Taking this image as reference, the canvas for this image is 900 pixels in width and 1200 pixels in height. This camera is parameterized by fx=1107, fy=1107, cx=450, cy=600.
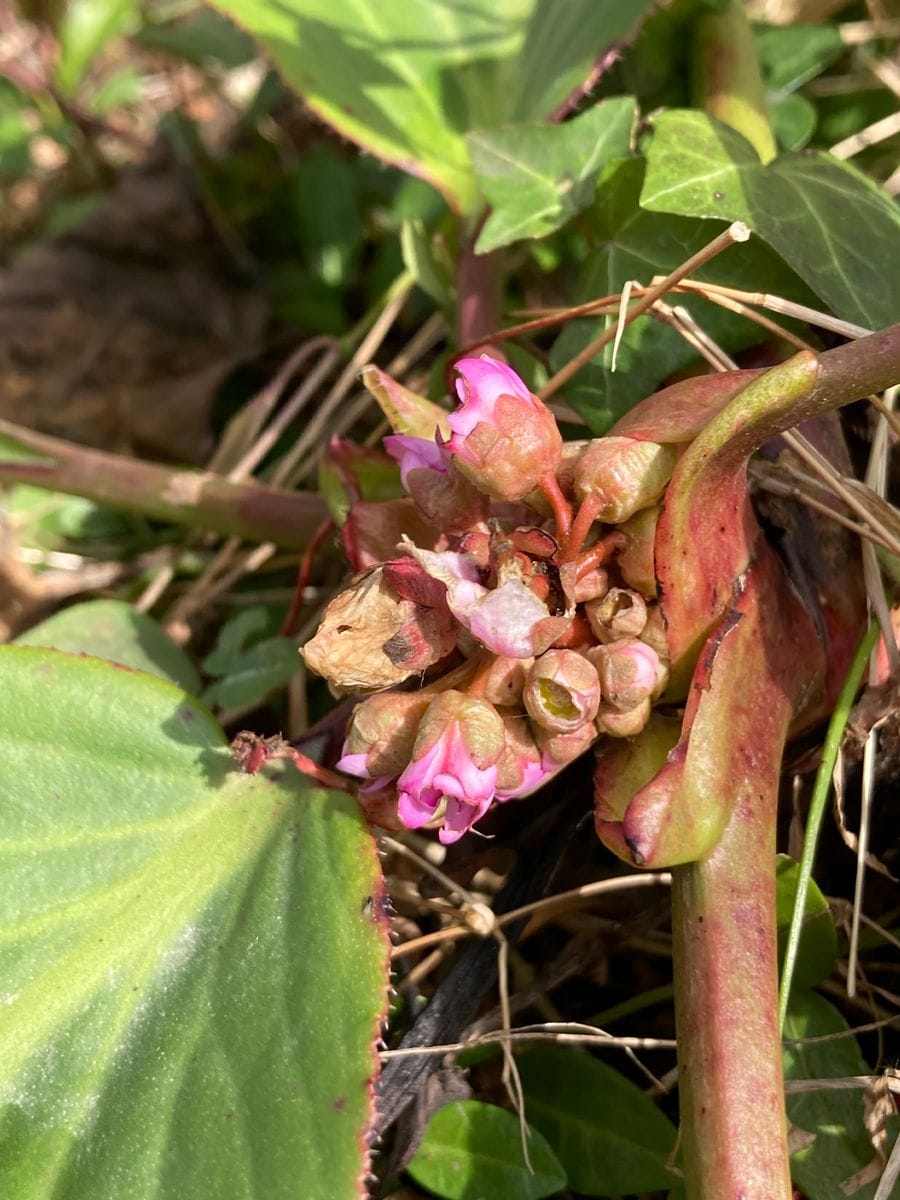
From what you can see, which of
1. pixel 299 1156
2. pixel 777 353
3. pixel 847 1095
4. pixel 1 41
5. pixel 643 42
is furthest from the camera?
pixel 1 41

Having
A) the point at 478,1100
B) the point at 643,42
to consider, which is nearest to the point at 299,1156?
the point at 478,1100

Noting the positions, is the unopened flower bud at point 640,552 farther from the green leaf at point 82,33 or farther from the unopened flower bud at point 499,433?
the green leaf at point 82,33

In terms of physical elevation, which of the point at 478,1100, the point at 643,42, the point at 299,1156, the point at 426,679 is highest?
the point at 643,42

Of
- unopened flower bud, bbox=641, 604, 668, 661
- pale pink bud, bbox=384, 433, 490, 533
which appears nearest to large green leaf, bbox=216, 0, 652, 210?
pale pink bud, bbox=384, 433, 490, 533

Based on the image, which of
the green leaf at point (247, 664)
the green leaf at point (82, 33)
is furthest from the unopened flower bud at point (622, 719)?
the green leaf at point (82, 33)

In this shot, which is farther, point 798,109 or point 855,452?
point 798,109

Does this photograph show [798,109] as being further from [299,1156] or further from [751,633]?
[299,1156]

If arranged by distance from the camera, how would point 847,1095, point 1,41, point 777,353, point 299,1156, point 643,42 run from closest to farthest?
point 299,1156
point 847,1095
point 777,353
point 643,42
point 1,41

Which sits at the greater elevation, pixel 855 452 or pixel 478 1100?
pixel 855 452
